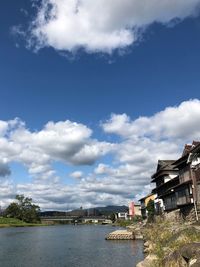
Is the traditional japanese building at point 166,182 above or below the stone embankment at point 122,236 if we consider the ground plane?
above

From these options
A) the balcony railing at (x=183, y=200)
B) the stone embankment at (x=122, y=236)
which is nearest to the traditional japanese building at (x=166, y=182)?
the balcony railing at (x=183, y=200)

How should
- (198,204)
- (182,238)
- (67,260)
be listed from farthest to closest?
(198,204) < (67,260) < (182,238)

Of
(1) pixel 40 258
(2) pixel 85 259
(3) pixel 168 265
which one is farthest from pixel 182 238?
(1) pixel 40 258

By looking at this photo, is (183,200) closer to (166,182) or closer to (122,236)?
(122,236)

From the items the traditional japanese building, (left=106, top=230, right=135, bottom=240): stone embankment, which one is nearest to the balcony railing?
the traditional japanese building

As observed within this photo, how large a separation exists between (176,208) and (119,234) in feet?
46.1

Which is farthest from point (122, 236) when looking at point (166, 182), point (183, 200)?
point (166, 182)

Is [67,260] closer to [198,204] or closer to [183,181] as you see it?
[198,204]

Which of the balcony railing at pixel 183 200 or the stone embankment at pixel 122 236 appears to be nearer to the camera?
the balcony railing at pixel 183 200

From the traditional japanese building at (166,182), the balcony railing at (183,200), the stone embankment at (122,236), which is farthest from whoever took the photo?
the traditional japanese building at (166,182)

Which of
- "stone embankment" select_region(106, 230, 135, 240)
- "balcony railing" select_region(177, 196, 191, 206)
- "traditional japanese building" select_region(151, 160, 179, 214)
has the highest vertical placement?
"traditional japanese building" select_region(151, 160, 179, 214)

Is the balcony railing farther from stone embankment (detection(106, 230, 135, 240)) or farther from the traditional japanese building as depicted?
stone embankment (detection(106, 230, 135, 240))

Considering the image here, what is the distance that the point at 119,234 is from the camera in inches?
3268

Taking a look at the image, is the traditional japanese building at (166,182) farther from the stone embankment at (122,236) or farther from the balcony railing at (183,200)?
the stone embankment at (122,236)
